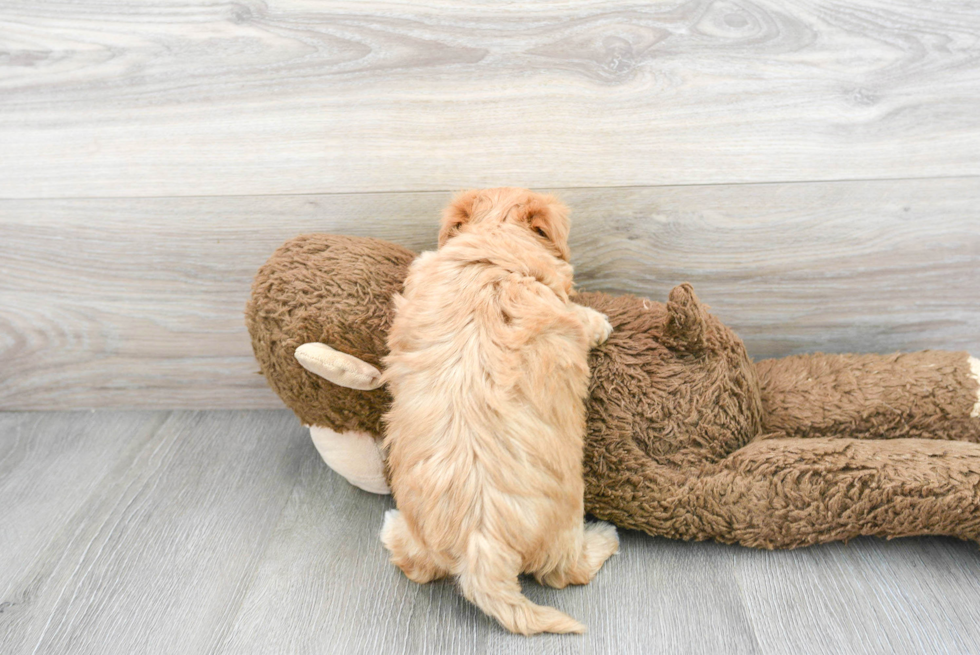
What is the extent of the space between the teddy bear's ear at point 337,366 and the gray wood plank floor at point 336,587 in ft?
1.09

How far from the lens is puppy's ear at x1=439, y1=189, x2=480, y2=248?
45.6 inches

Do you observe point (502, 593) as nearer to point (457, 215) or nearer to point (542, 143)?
point (457, 215)

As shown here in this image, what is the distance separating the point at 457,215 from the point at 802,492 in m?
0.77

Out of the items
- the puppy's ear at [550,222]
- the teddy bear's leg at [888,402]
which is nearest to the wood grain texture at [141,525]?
the puppy's ear at [550,222]

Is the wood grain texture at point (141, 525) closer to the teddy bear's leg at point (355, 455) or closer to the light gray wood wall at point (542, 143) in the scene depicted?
→ the teddy bear's leg at point (355, 455)

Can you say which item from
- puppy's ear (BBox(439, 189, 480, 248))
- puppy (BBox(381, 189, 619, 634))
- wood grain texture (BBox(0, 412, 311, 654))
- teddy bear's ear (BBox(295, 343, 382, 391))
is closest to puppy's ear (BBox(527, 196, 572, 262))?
puppy (BBox(381, 189, 619, 634))

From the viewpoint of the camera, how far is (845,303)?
144 cm

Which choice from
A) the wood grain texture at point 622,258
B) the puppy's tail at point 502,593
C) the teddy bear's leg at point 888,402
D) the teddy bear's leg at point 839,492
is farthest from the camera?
the wood grain texture at point 622,258

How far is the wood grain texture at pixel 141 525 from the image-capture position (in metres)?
1.12

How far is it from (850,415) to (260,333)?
3.78ft

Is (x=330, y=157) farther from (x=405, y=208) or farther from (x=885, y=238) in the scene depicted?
(x=885, y=238)

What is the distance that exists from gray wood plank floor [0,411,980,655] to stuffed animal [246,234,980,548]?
0.24ft

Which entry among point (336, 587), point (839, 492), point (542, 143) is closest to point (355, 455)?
point (336, 587)

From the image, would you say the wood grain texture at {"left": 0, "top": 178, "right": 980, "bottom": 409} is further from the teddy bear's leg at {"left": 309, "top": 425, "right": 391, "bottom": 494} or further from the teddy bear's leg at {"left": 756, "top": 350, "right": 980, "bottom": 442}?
the teddy bear's leg at {"left": 309, "top": 425, "right": 391, "bottom": 494}
